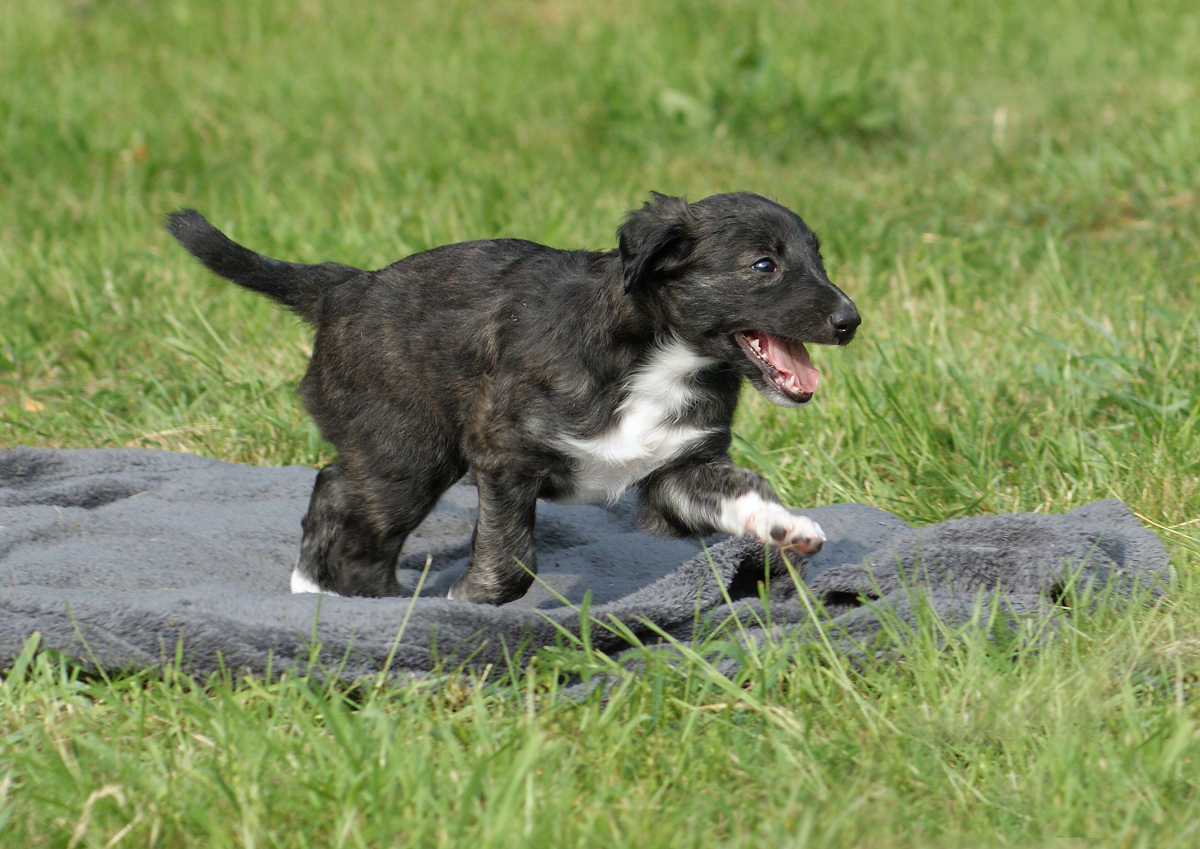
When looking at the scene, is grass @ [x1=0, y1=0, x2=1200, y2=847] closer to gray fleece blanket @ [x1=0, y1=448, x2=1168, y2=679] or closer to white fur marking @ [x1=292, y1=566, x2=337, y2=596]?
gray fleece blanket @ [x1=0, y1=448, x2=1168, y2=679]

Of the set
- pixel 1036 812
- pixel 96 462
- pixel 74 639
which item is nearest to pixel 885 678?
pixel 1036 812

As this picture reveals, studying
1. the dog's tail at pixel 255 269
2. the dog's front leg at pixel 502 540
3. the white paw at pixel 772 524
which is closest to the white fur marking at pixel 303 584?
the dog's front leg at pixel 502 540

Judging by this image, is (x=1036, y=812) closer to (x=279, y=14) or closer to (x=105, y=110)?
(x=105, y=110)

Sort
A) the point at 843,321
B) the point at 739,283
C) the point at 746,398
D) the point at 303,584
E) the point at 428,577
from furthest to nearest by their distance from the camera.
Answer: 1. the point at 746,398
2. the point at 428,577
3. the point at 303,584
4. the point at 739,283
5. the point at 843,321

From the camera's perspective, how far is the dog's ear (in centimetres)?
288

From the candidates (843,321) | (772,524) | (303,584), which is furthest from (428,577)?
(843,321)

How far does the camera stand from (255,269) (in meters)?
3.47

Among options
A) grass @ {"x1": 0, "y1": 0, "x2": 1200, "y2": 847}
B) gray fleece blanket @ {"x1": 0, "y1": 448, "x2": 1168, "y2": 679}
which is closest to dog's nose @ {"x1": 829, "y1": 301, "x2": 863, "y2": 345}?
gray fleece blanket @ {"x1": 0, "y1": 448, "x2": 1168, "y2": 679}

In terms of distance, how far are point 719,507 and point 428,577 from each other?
1.11 metres

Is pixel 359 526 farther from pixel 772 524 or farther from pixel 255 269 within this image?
pixel 772 524

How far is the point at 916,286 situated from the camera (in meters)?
5.18

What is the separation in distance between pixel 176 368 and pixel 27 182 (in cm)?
Answer: 240

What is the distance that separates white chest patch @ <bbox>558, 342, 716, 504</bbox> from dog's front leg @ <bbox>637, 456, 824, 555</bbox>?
0.29ft

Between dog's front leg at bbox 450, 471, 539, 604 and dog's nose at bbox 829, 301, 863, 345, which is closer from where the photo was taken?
dog's nose at bbox 829, 301, 863, 345
